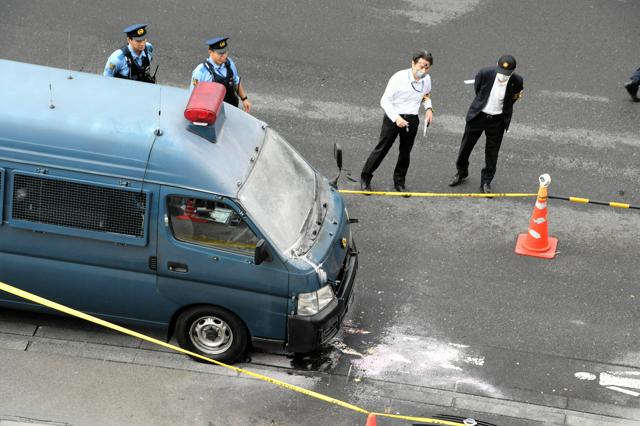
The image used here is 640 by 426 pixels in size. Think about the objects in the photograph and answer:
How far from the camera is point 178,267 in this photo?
9.09m

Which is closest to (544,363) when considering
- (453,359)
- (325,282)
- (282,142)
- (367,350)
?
(453,359)

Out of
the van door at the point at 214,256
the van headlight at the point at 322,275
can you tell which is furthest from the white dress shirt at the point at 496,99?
the van door at the point at 214,256

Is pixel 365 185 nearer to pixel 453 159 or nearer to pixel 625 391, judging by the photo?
pixel 453 159

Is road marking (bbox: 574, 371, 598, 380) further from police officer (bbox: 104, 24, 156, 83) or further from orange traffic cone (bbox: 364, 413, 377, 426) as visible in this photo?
police officer (bbox: 104, 24, 156, 83)

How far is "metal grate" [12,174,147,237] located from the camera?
895 centimetres

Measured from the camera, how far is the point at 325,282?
9.28m

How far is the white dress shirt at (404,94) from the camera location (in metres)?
11.9

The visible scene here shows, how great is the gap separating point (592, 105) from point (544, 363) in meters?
5.37

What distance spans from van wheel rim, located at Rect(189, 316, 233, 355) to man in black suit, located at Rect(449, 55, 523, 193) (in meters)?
4.30

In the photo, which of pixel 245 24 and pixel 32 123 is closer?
pixel 32 123

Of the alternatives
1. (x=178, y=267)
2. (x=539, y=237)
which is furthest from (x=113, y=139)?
(x=539, y=237)

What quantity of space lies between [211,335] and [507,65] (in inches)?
187

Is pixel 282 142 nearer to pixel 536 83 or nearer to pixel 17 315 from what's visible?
pixel 17 315

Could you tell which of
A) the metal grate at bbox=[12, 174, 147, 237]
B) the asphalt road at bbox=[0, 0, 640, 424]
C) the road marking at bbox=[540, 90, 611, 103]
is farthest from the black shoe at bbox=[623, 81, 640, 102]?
the metal grate at bbox=[12, 174, 147, 237]
